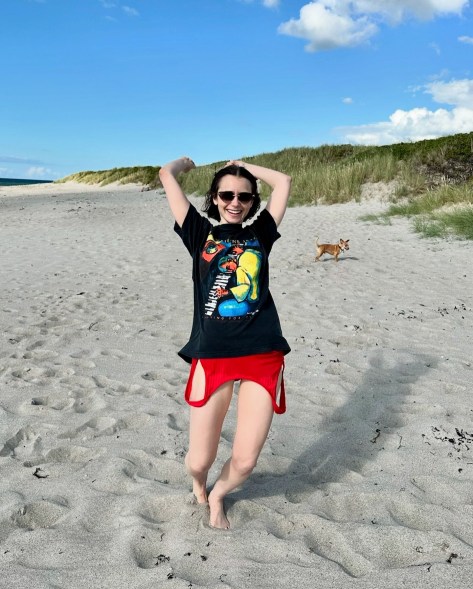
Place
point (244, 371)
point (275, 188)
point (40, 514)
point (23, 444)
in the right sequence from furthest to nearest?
point (23, 444) → point (275, 188) → point (40, 514) → point (244, 371)

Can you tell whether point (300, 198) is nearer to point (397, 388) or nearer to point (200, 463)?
point (397, 388)

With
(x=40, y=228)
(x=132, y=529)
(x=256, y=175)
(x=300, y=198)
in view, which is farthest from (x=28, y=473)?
(x=300, y=198)

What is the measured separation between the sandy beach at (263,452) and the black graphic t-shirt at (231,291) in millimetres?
946

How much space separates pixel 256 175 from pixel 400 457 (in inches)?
80.5

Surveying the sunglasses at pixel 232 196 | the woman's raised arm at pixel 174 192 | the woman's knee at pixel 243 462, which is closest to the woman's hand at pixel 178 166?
the woman's raised arm at pixel 174 192

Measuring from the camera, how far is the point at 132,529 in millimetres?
2771

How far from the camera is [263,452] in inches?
149

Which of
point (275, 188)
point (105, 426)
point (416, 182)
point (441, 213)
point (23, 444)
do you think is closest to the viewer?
point (275, 188)

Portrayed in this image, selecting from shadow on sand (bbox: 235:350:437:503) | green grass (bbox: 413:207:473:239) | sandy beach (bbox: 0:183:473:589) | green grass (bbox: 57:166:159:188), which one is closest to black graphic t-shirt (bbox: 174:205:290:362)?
sandy beach (bbox: 0:183:473:589)

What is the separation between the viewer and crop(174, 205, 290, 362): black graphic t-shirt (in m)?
2.59

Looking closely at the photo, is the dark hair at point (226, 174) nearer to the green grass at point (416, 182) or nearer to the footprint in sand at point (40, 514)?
the footprint in sand at point (40, 514)

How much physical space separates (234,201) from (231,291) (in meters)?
0.47

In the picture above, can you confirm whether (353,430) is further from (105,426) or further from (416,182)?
(416,182)

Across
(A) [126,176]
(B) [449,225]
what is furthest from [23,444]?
(A) [126,176]
